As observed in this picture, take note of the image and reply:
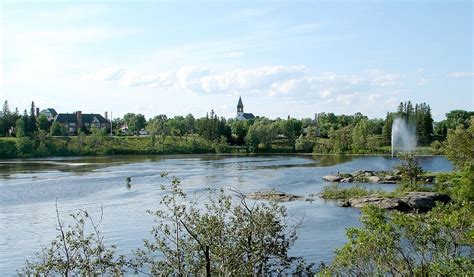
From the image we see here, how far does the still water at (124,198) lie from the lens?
1357 inches

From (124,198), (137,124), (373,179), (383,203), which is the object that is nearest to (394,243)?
(383,203)

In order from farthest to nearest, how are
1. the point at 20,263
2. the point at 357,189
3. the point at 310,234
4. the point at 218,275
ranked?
the point at 357,189
the point at 310,234
the point at 20,263
the point at 218,275

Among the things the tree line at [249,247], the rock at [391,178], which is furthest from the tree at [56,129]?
the tree line at [249,247]

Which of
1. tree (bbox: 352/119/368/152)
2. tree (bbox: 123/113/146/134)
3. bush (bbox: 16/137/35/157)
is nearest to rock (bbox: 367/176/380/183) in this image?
tree (bbox: 352/119/368/152)

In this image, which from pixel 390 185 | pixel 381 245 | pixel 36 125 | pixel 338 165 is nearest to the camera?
pixel 381 245

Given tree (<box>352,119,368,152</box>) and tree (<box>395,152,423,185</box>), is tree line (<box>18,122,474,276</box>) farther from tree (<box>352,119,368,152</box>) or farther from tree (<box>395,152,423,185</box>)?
tree (<box>352,119,368,152</box>)

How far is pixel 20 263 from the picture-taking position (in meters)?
30.0

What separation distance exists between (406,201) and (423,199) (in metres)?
1.54

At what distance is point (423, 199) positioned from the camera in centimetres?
4759

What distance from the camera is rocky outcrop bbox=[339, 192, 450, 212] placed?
4641cm

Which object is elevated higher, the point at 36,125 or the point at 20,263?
the point at 36,125

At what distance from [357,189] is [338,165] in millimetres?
39230

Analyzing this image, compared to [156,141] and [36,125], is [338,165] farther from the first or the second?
[36,125]

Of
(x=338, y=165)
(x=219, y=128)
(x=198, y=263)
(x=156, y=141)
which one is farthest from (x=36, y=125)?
(x=198, y=263)
